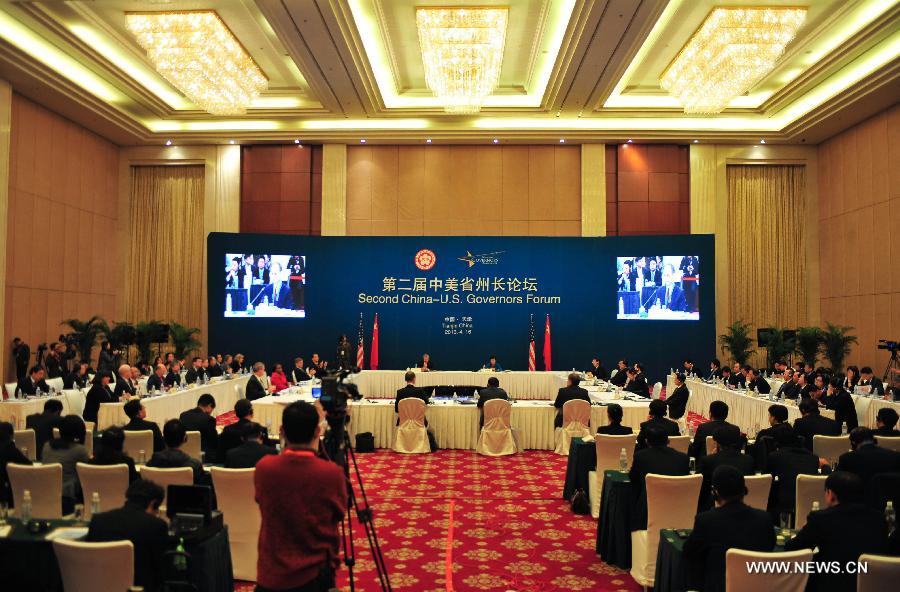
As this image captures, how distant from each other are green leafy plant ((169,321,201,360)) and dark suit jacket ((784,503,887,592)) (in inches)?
564

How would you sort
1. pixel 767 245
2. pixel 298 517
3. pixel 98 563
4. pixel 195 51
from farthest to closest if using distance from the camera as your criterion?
pixel 767 245
pixel 195 51
pixel 98 563
pixel 298 517

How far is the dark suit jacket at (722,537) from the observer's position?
332 centimetres

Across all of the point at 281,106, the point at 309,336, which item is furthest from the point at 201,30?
the point at 309,336

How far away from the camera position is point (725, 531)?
333 cm

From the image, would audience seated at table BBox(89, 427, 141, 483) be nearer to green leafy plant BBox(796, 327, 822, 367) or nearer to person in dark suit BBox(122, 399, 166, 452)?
person in dark suit BBox(122, 399, 166, 452)

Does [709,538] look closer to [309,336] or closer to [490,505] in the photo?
[490,505]

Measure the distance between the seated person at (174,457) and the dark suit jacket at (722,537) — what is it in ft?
9.85

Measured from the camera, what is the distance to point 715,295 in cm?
1678

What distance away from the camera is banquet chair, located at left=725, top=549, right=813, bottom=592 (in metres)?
2.95

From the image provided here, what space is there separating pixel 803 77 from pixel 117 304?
1573 cm

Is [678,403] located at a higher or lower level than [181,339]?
lower

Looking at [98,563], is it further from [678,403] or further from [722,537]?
[678,403]

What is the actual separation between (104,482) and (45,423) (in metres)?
2.38

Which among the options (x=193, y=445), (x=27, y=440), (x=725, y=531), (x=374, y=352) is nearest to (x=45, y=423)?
(x=27, y=440)
